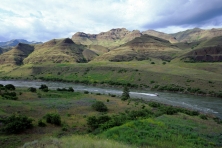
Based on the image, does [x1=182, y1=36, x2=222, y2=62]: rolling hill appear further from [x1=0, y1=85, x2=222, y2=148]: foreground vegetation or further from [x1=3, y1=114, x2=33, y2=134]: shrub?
[x1=3, y1=114, x2=33, y2=134]: shrub

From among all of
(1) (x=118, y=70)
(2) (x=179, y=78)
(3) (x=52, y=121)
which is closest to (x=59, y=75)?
(1) (x=118, y=70)

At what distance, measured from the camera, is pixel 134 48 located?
593 feet

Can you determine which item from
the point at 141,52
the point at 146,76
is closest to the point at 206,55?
the point at 141,52

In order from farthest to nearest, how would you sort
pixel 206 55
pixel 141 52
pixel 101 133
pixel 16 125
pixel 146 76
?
1. pixel 141 52
2. pixel 206 55
3. pixel 146 76
4. pixel 16 125
5. pixel 101 133

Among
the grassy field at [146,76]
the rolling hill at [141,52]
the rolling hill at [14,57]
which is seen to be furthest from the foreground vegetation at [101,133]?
the rolling hill at [14,57]

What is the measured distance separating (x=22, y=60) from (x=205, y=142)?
185 meters

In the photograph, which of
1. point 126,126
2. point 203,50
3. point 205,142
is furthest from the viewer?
point 203,50

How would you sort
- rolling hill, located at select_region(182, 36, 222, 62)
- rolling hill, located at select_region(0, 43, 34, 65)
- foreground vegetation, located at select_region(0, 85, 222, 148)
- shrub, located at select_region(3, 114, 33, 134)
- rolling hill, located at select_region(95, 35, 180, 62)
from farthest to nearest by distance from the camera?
rolling hill, located at select_region(0, 43, 34, 65) → rolling hill, located at select_region(95, 35, 180, 62) → rolling hill, located at select_region(182, 36, 222, 62) → shrub, located at select_region(3, 114, 33, 134) → foreground vegetation, located at select_region(0, 85, 222, 148)

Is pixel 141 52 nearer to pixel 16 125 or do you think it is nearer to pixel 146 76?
pixel 146 76

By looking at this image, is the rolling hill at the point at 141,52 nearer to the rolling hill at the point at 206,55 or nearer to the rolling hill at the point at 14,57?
the rolling hill at the point at 206,55

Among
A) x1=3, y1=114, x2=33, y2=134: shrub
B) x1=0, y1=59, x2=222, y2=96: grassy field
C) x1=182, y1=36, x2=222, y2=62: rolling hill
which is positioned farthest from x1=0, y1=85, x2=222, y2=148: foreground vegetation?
x1=182, y1=36, x2=222, y2=62: rolling hill

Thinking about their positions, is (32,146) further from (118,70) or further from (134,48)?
(134,48)

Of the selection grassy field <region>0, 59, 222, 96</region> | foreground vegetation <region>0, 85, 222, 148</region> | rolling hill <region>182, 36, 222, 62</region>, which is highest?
rolling hill <region>182, 36, 222, 62</region>

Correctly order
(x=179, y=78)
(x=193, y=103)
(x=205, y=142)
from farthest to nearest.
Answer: (x=179, y=78)
(x=193, y=103)
(x=205, y=142)
